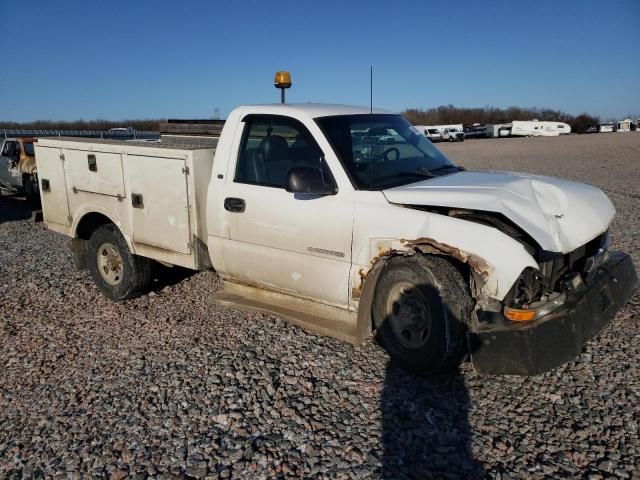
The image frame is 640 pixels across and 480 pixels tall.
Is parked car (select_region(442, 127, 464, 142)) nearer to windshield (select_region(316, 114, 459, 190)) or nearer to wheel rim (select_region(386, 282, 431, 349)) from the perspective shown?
windshield (select_region(316, 114, 459, 190))

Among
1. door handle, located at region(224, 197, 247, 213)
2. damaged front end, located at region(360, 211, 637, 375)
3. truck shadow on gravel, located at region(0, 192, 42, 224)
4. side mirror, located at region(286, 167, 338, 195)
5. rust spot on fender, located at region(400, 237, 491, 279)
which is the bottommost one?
truck shadow on gravel, located at region(0, 192, 42, 224)

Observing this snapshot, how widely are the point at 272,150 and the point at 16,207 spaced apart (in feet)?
39.7

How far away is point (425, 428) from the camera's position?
128 inches

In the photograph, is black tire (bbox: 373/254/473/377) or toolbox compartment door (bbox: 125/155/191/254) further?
toolbox compartment door (bbox: 125/155/191/254)

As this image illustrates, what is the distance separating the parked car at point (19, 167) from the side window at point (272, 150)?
10.5 metres

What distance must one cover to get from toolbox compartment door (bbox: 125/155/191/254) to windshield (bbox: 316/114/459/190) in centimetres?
148

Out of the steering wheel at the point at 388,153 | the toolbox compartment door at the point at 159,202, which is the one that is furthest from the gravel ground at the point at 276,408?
the steering wheel at the point at 388,153

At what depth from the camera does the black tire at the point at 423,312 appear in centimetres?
354

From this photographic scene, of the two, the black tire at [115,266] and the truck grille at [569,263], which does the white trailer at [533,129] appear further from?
the black tire at [115,266]

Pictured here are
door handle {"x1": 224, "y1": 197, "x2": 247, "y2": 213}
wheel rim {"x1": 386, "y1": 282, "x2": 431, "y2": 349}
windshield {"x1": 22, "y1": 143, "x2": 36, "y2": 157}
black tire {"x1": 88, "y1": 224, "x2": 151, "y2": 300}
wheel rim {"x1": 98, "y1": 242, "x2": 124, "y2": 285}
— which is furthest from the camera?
windshield {"x1": 22, "y1": 143, "x2": 36, "y2": 157}

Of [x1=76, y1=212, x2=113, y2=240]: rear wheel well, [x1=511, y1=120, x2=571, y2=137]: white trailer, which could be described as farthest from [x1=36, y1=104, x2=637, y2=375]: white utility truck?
[x1=511, y1=120, x2=571, y2=137]: white trailer

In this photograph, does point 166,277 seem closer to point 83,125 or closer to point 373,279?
point 373,279

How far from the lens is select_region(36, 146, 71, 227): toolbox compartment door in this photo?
19.2 feet

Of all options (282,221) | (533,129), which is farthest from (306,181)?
(533,129)
